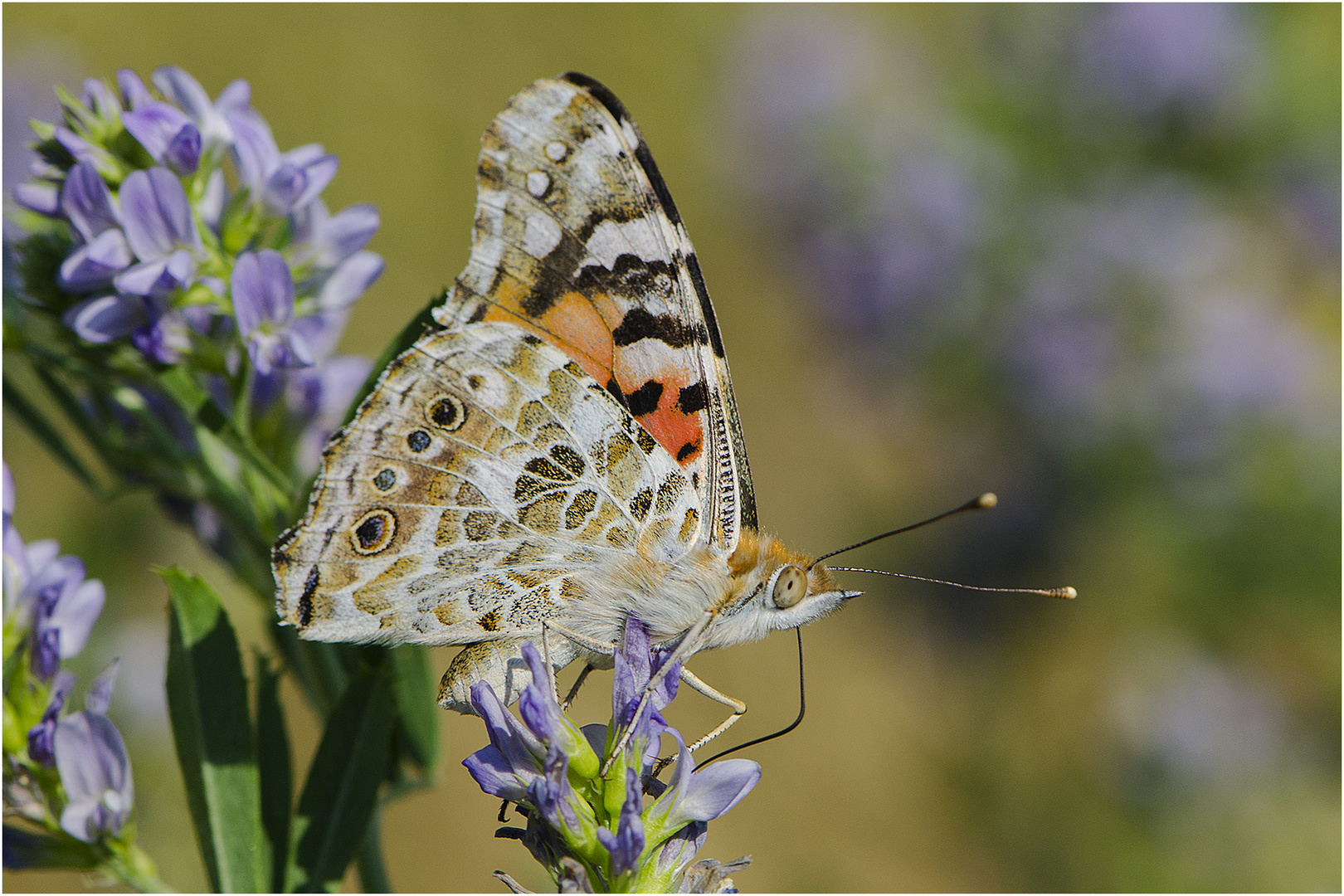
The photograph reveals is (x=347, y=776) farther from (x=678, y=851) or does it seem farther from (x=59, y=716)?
(x=678, y=851)

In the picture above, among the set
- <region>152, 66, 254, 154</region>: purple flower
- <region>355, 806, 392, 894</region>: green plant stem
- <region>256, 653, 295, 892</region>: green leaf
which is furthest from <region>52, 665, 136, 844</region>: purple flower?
<region>152, 66, 254, 154</region>: purple flower

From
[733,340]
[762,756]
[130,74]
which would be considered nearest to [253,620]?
[130,74]

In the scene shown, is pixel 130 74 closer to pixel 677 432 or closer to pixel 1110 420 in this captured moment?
pixel 677 432

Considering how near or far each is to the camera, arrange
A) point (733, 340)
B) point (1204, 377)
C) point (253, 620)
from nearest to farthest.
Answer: point (253, 620), point (1204, 377), point (733, 340)

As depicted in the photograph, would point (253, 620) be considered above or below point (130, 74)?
below

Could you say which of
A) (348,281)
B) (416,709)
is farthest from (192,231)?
(416,709)

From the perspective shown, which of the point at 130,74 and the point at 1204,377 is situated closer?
the point at 130,74

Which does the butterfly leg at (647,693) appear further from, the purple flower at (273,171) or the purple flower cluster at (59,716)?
the purple flower at (273,171)
